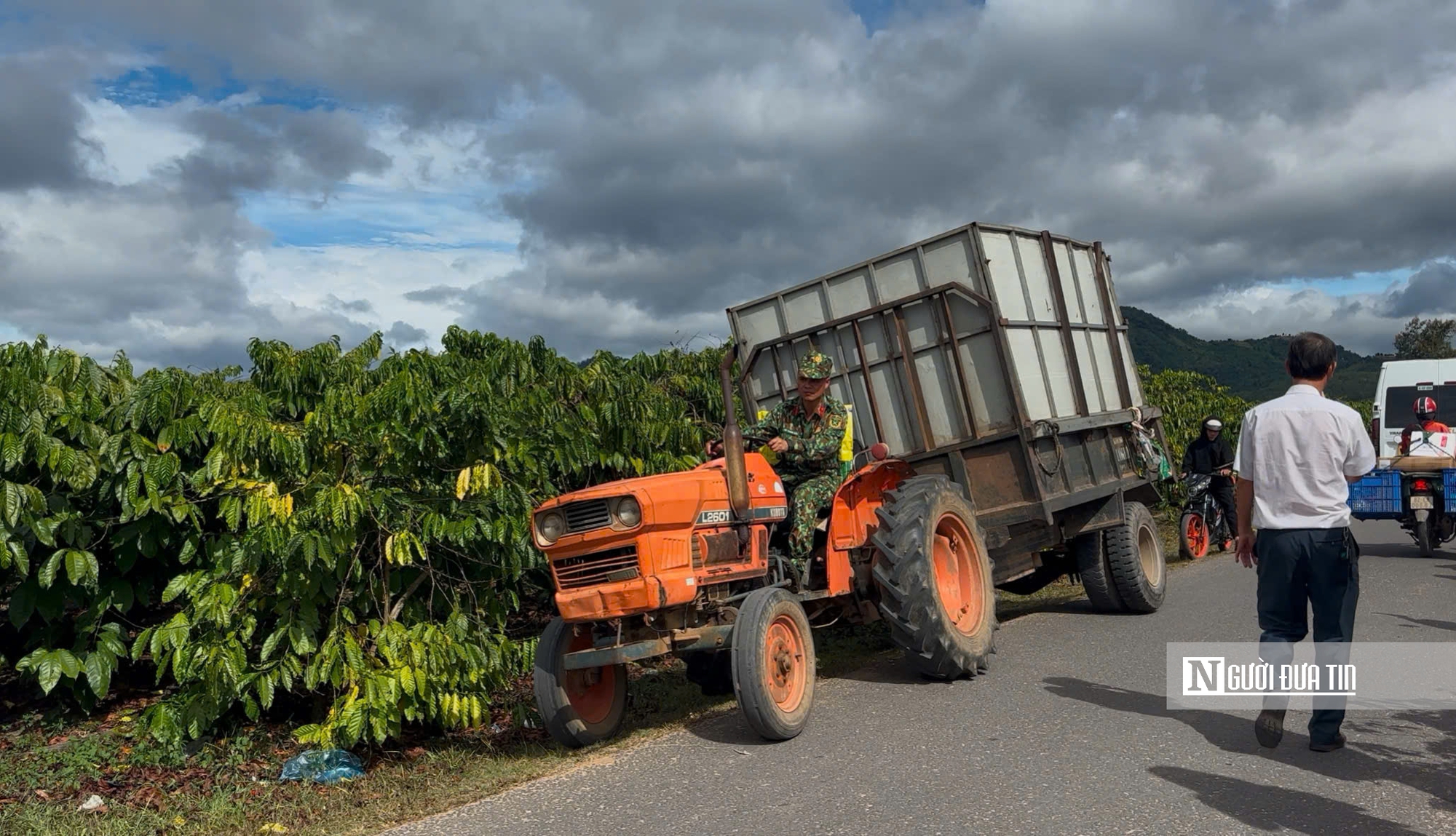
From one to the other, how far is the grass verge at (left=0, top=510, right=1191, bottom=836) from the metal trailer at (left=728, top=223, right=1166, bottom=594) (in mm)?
2674

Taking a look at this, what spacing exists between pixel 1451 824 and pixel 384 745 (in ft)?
17.4

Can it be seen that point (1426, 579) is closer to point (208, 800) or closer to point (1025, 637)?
point (1025, 637)

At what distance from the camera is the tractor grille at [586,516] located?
6.03m

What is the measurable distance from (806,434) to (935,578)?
120 cm

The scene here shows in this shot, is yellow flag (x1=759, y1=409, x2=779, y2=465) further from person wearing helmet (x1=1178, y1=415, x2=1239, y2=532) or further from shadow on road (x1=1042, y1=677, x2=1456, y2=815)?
person wearing helmet (x1=1178, y1=415, x2=1239, y2=532)

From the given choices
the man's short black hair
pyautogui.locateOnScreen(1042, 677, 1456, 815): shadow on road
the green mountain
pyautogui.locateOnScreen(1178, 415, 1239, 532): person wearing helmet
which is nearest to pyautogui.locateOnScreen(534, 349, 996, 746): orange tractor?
pyautogui.locateOnScreen(1042, 677, 1456, 815): shadow on road

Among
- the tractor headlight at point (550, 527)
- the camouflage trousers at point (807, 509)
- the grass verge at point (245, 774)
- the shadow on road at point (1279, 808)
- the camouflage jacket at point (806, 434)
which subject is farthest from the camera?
the camouflage jacket at point (806, 434)

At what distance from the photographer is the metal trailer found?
866 centimetres

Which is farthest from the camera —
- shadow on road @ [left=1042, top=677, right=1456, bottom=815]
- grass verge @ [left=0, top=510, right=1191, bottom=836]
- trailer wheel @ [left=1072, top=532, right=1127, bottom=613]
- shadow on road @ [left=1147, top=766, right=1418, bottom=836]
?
trailer wheel @ [left=1072, top=532, right=1127, bottom=613]

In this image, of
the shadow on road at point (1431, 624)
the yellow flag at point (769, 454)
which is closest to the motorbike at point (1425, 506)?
the shadow on road at point (1431, 624)

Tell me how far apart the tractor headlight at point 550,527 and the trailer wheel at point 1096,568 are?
17.1 ft

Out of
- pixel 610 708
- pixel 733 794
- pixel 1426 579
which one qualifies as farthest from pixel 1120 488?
pixel 733 794

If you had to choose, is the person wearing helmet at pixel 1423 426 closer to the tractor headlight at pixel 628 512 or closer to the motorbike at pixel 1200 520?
the motorbike at pixel 1200 520

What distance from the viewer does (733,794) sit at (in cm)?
525
